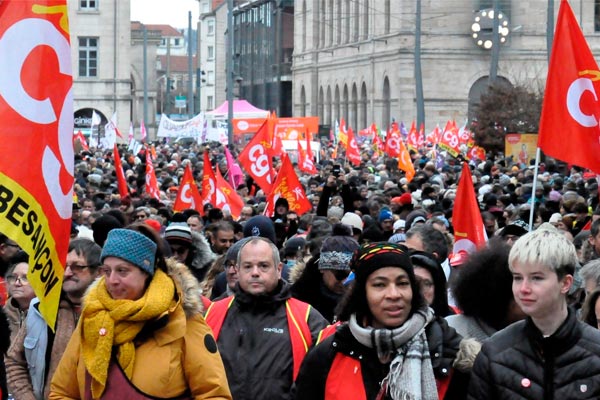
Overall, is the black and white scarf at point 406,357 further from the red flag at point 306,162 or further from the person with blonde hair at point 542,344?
the red flag at point 306,162

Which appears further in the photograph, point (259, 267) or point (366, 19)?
point (366, 19)

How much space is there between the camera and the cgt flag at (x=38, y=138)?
19.1 ft

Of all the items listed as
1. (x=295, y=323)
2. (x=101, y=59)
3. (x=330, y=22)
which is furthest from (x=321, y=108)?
(x=295, y=323)

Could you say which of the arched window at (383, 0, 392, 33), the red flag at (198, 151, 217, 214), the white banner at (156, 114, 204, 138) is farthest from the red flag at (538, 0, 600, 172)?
the arched window at (383, 0, 392, 33)

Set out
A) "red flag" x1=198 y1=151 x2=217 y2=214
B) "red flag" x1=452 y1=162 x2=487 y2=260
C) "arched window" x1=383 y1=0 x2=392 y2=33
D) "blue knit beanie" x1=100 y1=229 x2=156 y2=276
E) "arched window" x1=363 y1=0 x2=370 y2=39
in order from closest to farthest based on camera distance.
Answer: "blue knit beanie" x1=100 y1=229 x2=156 y2=276 → "red flag" x1=452 y1=162 x2=487 y2=260 → "red flag" x1=198 y1=151 x2=217 y2=214 → "arched window" x1=383 y1=0 x2=392 y2=33 → "arched window" x1=363 y1=0 x2=370 y2=39

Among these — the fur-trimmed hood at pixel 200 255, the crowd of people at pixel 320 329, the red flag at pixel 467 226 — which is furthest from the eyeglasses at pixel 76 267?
the red flag at pixel 467 226

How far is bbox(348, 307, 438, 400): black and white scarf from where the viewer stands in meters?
5.01

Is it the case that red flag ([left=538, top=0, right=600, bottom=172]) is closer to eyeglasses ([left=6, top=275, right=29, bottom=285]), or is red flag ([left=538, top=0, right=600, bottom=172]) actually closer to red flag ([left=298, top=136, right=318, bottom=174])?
eyeglasses ([left=6, top=275, right=29, bottom=285])

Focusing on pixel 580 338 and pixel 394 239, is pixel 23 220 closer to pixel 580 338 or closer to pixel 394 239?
pixel 580 338

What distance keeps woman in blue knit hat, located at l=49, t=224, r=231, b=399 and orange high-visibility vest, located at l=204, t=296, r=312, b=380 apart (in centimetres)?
95

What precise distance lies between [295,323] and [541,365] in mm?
1852

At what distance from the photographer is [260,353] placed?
634cm

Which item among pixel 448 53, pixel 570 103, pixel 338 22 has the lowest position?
pixel 570 103

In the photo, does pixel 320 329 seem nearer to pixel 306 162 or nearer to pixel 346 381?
pixel 346 381
